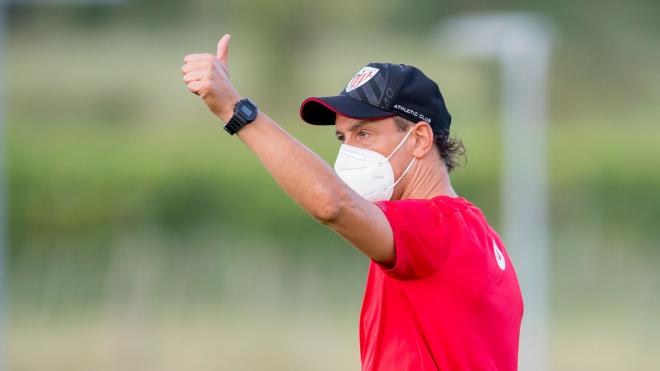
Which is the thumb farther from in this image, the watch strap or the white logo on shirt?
the white logo on shirt

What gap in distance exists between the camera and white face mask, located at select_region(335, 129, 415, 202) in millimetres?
4703

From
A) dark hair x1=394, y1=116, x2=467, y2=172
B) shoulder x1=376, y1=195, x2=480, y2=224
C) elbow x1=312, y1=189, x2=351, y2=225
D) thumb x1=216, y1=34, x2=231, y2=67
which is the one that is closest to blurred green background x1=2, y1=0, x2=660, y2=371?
dark hair x1=394, y1=116, x2=467, y2=172

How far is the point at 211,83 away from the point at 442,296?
1.08m

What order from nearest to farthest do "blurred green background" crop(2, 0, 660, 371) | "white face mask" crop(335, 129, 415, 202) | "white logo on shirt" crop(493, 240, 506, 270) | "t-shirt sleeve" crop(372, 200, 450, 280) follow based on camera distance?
"t-shirt sleeve" crop(372, 200, 450, 280) → "white logo on shirt" crop(493, 240, 506, 270) → "white face mask" crop(335, 129, 415, 202) → "blurred green background" crop(2, 0, 660, 371)

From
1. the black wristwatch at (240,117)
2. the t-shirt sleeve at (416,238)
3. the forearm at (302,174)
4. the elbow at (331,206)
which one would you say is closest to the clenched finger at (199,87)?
the black wristwatch at (240,117)

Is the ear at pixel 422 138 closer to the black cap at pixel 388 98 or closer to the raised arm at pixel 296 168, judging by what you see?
the black cap at pixel 388 98

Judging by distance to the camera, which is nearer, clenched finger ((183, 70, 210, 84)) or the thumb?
clenched finger ((183, 70, 210, 84))

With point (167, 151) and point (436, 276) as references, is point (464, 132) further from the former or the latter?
point (436, 276)

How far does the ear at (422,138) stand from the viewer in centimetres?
474

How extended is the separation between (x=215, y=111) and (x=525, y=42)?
12.2 meters

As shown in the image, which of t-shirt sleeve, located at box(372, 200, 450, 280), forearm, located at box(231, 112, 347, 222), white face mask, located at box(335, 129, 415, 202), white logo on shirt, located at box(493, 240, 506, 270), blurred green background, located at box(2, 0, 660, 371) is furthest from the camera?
blurred green background, located at box(2, 0, 660, 371)

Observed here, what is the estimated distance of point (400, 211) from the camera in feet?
14.0

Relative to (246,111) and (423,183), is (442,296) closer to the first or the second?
(423,183)

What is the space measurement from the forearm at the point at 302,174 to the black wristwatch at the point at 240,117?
75 millimetres
